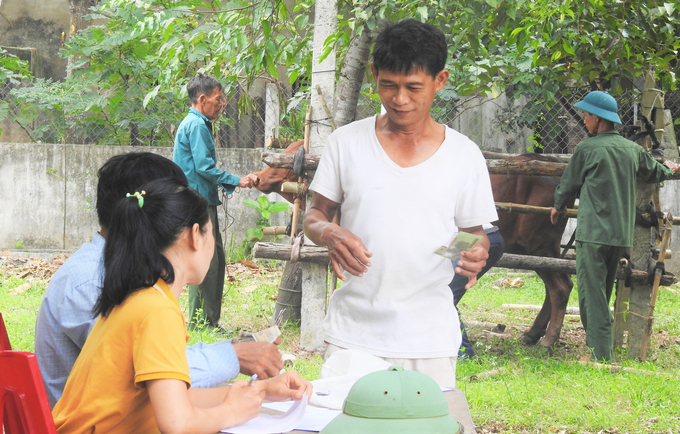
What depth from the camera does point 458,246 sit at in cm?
224

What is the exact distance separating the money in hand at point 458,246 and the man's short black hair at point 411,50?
576 millimetres

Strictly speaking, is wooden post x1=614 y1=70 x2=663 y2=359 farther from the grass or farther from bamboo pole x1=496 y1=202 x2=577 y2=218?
bamboo pole x1=496 y1=202 x2=577 y2=218

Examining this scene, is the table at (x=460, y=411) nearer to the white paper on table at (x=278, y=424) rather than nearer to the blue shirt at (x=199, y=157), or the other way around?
the white paper on table at (x=278, y=424)

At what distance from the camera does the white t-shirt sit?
88.7 inches

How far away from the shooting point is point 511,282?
318 inches

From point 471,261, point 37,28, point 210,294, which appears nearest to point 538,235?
point 210,294

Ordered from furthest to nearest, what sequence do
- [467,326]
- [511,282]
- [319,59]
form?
[511,282] < [467,326] < [319,59]

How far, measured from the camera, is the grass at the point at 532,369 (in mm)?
3816

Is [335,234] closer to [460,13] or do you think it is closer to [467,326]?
[460,13]

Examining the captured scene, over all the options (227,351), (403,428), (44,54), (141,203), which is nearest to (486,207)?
(227,351)

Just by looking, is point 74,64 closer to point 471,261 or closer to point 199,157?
point 199,157

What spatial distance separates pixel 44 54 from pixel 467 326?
9732 millimetres

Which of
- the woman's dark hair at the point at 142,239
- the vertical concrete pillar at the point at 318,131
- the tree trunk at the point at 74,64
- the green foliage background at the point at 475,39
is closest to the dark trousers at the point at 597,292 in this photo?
the green foliage background at the point at 475,39

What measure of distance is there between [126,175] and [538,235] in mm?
4652
